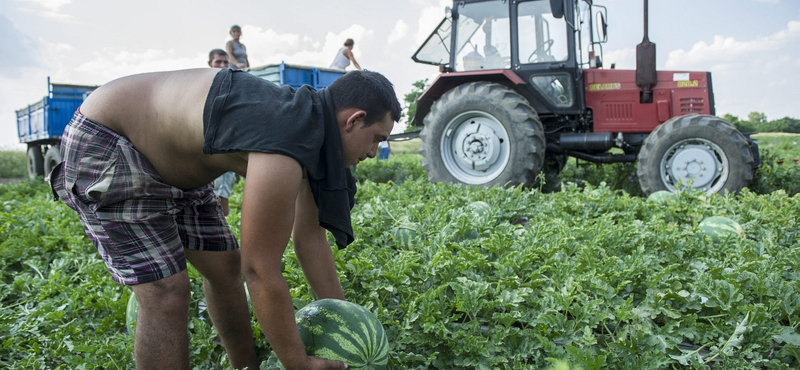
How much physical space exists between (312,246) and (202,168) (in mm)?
562

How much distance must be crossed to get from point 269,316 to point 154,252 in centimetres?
62

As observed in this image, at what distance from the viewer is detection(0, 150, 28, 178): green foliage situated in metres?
17.8

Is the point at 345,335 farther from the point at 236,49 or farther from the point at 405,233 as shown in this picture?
the point at 236,49

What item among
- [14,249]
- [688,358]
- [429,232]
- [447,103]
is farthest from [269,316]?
[447,103]

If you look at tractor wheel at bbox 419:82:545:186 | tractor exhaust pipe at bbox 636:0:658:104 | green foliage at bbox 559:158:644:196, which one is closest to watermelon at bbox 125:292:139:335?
tractor wheel at bbox 419:82:545:186

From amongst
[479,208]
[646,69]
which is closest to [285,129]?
[479,208]

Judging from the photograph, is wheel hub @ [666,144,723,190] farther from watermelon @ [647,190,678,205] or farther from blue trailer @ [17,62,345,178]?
blue trailer @ [17,62,345,178]

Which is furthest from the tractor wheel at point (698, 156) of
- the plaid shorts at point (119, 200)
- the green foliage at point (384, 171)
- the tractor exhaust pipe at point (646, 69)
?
the plaid shorts at point (119, 200)

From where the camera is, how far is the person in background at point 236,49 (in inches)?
347

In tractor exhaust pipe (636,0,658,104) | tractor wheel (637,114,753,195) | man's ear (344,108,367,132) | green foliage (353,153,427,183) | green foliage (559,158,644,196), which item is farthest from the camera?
green foliage (353,153,427,183)

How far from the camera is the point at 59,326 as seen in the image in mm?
2949

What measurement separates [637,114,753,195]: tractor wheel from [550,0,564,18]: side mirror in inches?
71.2

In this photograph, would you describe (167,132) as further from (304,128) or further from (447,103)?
(447,103)

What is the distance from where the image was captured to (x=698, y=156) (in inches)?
256
